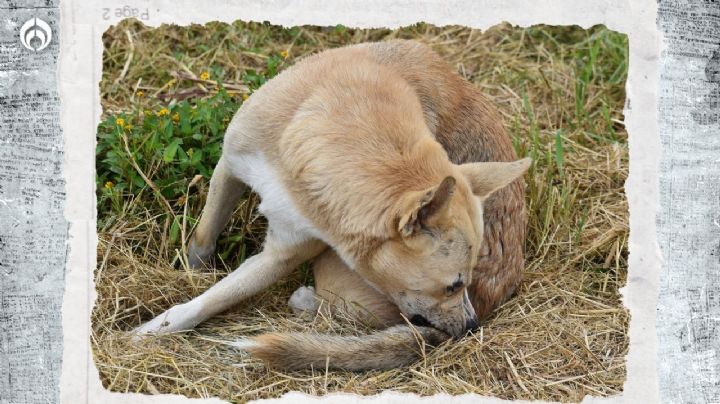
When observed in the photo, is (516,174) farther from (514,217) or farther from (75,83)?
(75,83)

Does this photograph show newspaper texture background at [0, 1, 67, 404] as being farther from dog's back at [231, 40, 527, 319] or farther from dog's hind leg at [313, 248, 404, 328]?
dog's hind leg at [313, 248, 404, 328]

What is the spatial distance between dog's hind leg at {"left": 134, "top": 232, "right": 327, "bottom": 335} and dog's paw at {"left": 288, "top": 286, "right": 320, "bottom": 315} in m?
0.27

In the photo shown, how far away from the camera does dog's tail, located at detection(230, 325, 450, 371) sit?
502 centimetres

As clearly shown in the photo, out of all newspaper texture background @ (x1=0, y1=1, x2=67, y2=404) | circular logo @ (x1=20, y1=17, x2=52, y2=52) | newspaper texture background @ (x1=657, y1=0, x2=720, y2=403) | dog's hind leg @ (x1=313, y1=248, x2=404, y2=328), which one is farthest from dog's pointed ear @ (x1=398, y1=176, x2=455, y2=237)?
circular logo @ (x1=20, y1=17, x2=52, y2=52)

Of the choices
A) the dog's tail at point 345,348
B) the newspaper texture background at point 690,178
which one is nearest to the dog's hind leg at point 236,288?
the dog's tail at point 345,348

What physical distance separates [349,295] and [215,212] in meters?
1.02

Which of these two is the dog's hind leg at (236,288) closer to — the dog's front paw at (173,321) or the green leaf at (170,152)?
the dog's front paw at (173,321)

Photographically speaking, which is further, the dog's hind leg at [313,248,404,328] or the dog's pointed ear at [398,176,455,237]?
the dog's hind leg at [313,248,404,328]

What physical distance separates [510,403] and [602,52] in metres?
4.21

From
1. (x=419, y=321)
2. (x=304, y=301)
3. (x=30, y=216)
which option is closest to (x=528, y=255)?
(x=419, y=321)

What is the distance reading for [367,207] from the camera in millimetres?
4895

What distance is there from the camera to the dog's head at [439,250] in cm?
476

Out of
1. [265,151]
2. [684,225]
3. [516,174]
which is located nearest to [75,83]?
[265,151]

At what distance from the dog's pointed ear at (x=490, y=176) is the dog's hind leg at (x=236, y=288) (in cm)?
94
